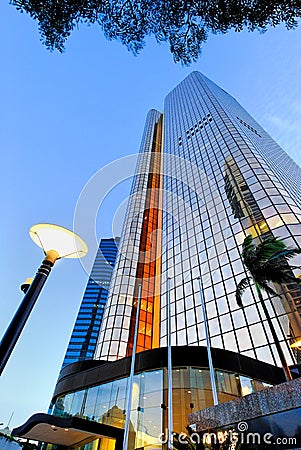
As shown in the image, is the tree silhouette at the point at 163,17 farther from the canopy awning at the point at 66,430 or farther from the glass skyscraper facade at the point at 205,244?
the canopy awning at the point at 66,430

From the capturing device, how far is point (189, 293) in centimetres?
2955

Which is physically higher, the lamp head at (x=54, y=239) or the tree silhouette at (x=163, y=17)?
the tree silhouette at (x=163, y=17)

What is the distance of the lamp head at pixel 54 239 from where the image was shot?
Answer: 3938 millimetres

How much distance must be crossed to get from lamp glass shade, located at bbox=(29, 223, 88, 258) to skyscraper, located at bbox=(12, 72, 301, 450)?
10153 mm

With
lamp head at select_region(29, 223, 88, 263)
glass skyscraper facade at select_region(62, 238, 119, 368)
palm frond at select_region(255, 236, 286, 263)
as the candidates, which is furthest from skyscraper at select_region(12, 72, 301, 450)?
glass skyscraper facade at select_region(62, 238, 119, 368)

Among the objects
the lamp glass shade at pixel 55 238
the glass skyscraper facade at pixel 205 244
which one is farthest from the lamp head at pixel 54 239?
the glass skyscraper facade at pixel 205 244

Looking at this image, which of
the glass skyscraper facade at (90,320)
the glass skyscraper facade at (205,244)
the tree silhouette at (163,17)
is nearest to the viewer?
the tree silhouette at (163,17)

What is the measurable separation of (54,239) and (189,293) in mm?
27135

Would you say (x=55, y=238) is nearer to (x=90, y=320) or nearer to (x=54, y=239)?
(x=54, y=239)

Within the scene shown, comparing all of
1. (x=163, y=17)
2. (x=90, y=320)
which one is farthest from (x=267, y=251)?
(x=90, y=320)

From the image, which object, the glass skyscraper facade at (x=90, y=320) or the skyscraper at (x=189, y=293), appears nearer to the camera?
the skyscraper at (x=189, y=293)

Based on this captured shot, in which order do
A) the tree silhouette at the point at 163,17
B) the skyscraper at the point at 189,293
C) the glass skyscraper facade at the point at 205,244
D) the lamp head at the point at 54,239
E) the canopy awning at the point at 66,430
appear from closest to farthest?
the lamp head at the point at 54,239
the tree silhouette at the point at 163,17
the canopy awning at the point at 66,430
the skyscraper at the point at 189,293
the glass skyscraper facade at the point at 205,244

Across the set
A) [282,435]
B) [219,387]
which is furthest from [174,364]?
[282,435]

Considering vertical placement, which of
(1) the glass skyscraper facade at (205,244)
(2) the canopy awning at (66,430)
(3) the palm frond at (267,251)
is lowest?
(2) the canopy awning at (66,430)
